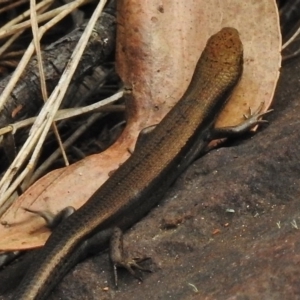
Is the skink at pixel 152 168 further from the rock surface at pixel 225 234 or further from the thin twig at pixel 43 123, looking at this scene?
the thin twig at pixel 43 123

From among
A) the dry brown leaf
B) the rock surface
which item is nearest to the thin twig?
the dry brown leaf

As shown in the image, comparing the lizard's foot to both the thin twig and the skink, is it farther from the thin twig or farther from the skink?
the thin twig

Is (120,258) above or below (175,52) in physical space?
below

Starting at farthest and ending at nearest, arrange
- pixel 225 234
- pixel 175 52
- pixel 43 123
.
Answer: pixel 175 52 → pixel 43 123 → pixel 225 234

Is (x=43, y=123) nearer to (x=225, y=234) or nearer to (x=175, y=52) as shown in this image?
(x=175, y=52)

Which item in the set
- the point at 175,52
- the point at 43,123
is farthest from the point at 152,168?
the point at 175,52

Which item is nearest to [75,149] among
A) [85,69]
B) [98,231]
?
[85,69]
